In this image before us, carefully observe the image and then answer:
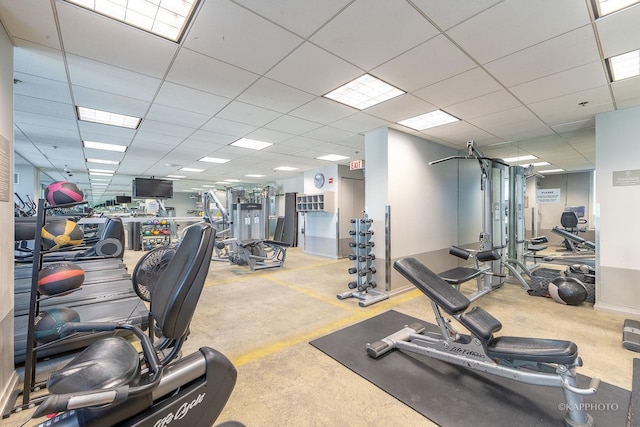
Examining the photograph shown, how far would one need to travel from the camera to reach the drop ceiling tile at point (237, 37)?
73.4 inches

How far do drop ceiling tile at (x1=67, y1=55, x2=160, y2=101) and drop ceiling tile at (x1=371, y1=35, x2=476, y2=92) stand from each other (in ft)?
7.85

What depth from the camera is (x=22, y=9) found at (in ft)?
5.88

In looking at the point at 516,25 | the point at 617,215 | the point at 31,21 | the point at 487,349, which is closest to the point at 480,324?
the point at 487,349

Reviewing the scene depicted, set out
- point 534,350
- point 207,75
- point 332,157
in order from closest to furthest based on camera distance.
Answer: point 534,350, point 207,75, point 332,157

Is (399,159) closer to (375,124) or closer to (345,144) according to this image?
(375,124)

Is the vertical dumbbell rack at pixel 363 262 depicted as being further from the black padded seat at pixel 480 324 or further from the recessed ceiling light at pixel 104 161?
the recessed ceiling light at pixel 104 161

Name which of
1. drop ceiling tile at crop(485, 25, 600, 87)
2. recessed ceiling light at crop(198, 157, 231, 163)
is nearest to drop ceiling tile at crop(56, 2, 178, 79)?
drop ceiling tile at crop(485, 25, 600, 87)

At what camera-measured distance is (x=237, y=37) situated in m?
2.11

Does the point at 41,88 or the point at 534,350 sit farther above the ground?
the point at 41,88

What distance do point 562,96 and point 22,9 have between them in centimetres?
506

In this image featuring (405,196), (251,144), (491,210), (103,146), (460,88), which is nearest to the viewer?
(460,88)

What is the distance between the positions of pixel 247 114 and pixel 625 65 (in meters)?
4.11

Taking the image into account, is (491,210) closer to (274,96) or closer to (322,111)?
(322,111)

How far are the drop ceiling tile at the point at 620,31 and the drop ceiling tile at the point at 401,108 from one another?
1560mm
